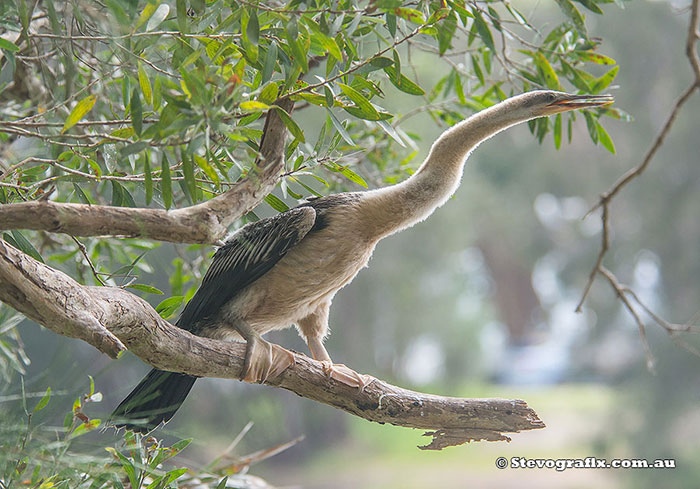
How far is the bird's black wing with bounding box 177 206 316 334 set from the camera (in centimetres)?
143

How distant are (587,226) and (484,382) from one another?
2.30 meters

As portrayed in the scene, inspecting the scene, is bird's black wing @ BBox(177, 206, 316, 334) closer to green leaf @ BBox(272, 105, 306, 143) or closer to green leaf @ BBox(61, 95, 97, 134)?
green leaf @ BBox(272, 105, 306, 143)

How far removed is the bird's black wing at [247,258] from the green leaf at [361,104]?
363 millimetres

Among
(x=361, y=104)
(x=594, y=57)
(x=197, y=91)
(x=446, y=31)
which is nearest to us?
(x=197, y=91)

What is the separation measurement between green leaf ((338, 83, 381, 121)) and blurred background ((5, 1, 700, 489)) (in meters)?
4.47

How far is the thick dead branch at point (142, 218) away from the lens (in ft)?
2.77

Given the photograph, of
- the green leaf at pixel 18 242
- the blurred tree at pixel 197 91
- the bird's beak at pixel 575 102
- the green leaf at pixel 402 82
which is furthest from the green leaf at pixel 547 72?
the green leaf at pixel 18 242

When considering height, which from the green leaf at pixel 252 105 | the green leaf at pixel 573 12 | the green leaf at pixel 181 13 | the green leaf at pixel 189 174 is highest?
the green leaf at pixel 573 12

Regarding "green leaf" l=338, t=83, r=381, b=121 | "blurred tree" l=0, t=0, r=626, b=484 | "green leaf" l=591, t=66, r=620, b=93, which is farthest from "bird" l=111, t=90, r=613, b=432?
"green leaf" l=338, t=83, r=381, b=121

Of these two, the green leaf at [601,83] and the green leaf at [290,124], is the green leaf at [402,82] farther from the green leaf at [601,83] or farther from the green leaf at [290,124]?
the green leaf at [601,83]

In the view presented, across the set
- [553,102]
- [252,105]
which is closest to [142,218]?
[252,105]

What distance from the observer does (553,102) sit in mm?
1428

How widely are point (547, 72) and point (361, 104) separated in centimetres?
66

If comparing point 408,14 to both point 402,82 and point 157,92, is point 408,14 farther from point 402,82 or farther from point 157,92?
point 157,92
